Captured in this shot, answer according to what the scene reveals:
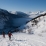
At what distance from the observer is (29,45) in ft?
59.0

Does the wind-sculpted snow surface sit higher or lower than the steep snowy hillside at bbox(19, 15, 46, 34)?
lower

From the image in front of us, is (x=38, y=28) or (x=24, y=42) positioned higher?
(x=38, y=28)

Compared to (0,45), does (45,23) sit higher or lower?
higher

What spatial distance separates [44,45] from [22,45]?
365cm

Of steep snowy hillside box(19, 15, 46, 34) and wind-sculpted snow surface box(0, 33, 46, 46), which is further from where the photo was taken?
steep snowy hillside box(19, 15, 46, 34)

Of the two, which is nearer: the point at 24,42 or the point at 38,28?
the point at 24,42

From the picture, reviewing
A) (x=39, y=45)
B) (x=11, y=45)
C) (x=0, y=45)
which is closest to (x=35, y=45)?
(x=39, y=45)

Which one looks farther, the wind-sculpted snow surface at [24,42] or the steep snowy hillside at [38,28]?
the steep snowy hillside at [38,28]

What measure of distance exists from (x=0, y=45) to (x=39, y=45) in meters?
6.66

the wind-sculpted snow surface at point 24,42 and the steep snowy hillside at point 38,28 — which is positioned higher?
the steep snowy hillside at point 38,28

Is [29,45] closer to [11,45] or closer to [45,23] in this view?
[11,45]

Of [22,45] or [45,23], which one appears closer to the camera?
[22,45]

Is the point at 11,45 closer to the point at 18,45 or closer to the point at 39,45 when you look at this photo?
the point at 18,45

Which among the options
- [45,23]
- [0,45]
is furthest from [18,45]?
[45,23]
